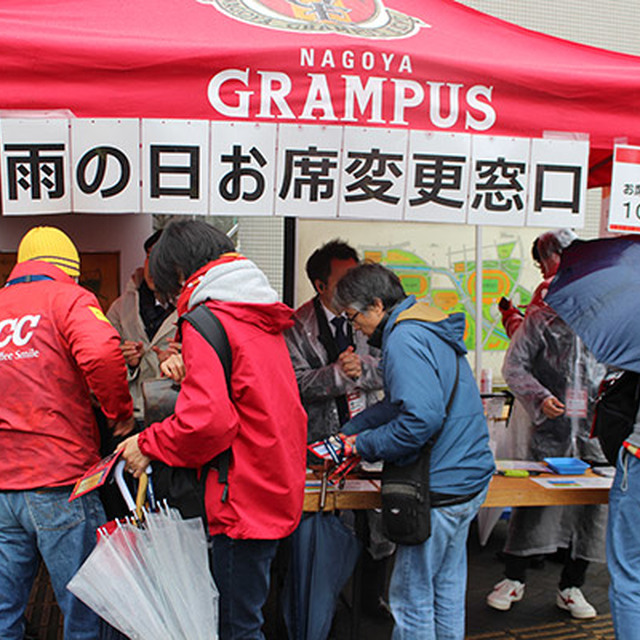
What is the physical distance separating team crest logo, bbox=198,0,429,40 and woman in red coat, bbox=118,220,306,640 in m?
0.94

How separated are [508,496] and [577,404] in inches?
37.6

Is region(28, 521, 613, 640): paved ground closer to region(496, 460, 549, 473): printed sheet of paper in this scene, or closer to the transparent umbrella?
region(496, 460, 549, 473): printed sheet of paper

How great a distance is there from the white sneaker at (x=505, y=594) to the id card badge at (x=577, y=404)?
40.5 inches

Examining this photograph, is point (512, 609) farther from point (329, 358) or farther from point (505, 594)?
point (329, 358)

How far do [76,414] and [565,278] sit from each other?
6.92ft

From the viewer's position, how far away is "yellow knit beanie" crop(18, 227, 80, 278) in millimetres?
2748

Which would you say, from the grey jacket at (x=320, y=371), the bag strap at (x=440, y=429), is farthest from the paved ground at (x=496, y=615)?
the bag strap at (x=440, y=429)

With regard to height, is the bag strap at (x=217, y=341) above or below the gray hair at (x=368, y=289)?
below

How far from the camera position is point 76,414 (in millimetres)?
2602

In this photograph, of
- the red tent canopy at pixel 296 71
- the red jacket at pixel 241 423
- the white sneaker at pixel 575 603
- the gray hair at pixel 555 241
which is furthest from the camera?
the gray hair at pixel 555 241

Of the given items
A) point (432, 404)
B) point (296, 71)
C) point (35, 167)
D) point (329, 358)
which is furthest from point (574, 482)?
point (35, 167)

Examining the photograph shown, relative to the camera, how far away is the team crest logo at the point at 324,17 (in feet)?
9.00

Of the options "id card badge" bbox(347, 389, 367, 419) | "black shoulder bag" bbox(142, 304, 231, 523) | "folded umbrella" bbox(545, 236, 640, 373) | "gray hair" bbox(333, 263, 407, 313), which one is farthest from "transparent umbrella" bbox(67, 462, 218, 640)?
"folded umbrella" bbox(545, 236, 640, 373)

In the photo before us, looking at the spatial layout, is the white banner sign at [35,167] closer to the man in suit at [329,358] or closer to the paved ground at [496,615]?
the man in suit at [329,358]
